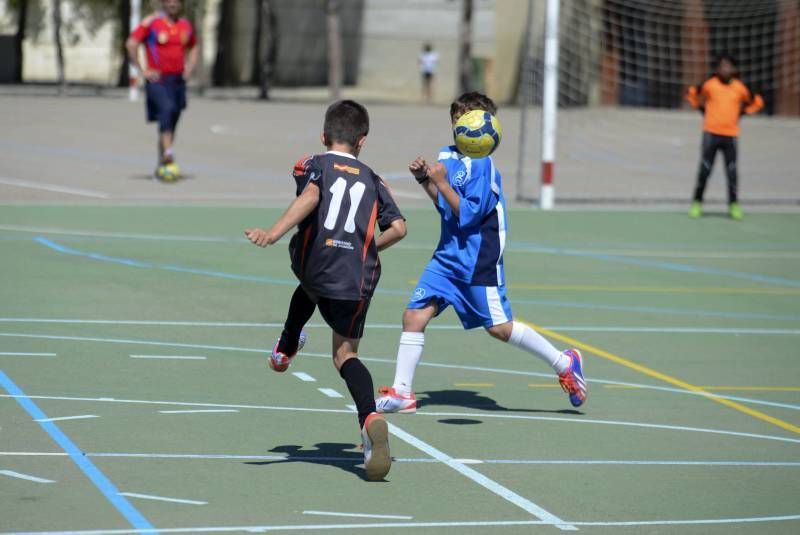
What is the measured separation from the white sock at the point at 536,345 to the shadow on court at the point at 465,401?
0.32 metres

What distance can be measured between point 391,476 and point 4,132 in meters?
21.8

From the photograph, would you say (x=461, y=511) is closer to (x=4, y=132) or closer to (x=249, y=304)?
(x=249, y=304)

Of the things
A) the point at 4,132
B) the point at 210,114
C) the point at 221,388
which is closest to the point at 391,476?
the point at 221,388

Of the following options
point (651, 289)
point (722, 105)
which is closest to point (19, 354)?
point (651, 289)

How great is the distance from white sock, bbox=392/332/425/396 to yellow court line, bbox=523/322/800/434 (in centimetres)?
216

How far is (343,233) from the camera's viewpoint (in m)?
7.46

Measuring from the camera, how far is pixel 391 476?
7496 mm

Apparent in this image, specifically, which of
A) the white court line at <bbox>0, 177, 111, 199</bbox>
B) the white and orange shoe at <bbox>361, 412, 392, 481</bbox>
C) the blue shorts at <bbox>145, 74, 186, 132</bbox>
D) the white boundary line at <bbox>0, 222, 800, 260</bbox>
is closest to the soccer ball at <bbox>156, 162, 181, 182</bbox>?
the blue shorts at <bbox>145, 74, 186, 132</bbox>

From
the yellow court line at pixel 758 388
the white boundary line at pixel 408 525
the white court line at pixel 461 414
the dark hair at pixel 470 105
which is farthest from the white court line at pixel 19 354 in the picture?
the yellow court line at pixel 758 388

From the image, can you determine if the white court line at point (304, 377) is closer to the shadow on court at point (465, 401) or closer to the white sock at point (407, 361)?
the shadow on court at point (465, 401)

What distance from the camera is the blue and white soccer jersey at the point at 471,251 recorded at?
28.8 feet

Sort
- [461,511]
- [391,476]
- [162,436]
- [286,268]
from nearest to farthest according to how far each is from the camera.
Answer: [461,511], [391,476], [162,436], [286,268]

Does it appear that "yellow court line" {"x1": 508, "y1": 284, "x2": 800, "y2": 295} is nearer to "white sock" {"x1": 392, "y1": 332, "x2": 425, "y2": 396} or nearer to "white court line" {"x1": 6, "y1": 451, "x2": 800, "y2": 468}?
"white sock" {"x1": 392, "y1": 332, "x2": 425, "y2": 396}

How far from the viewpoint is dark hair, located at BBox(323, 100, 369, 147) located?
7.61 meters
